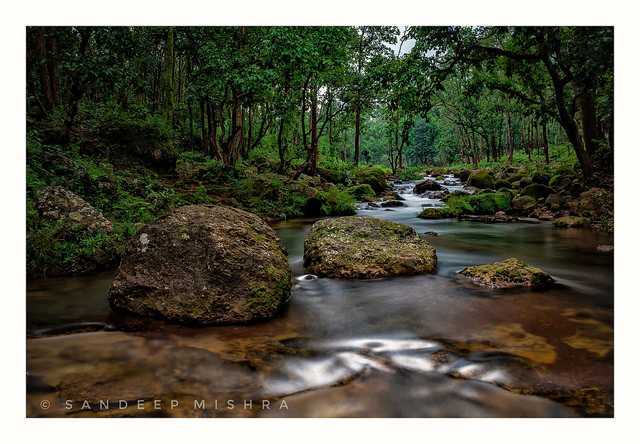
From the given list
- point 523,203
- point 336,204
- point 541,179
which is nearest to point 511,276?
point 336,204

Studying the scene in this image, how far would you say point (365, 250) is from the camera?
554cm

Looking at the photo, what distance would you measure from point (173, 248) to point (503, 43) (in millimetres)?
7795

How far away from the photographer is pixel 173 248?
3.93 m

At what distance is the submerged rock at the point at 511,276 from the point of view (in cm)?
478

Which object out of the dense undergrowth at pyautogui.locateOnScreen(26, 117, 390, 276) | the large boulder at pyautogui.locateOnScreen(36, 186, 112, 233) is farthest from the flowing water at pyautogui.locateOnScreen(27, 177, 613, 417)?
the large boulder at pyautogui.locateOnScreen(36, 186, 112, 233)

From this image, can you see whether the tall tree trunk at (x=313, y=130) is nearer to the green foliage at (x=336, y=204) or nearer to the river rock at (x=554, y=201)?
the green foliage at (x=336, y=204)

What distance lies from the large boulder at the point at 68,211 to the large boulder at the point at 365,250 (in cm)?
327

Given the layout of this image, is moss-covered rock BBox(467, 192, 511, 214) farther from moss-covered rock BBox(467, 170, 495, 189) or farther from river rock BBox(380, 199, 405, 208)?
moss-covered rock BBox(467, 170, 495, 189)

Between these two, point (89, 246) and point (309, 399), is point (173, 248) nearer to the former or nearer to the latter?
point (309, 399)

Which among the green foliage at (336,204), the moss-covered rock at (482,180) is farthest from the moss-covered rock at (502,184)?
the green foliage at (336,204)

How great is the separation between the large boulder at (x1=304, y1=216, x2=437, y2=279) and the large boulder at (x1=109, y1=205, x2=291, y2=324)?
4.37 feet

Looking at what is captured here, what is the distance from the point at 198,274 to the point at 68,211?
387 centimetres

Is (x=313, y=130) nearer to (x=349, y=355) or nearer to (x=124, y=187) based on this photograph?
(x=124, y=187)

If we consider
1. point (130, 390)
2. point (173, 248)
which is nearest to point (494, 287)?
point (173, 248)
